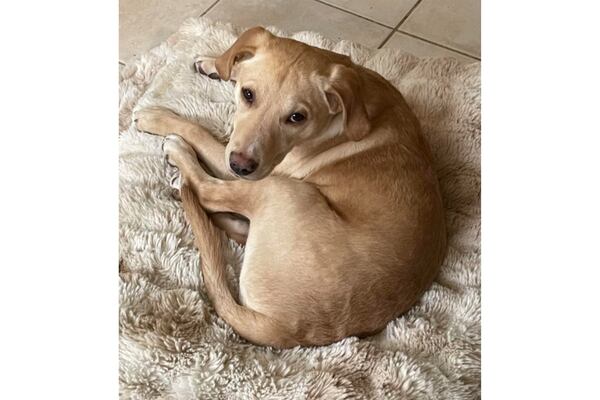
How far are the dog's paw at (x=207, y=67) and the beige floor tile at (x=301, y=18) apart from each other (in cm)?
68

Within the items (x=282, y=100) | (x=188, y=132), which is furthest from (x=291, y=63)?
(x=188, y=132)

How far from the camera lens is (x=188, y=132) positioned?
2.35m

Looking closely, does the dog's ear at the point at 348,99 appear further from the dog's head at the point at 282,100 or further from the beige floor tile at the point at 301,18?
the beige floor tile at the point at 301,18

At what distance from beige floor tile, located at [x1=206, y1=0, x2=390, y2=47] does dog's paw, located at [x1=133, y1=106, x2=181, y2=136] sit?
993mm

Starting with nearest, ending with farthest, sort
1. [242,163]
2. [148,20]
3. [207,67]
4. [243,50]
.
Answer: [242,163], [243,50], [207,67], [148,20]

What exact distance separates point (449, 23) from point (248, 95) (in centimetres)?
190

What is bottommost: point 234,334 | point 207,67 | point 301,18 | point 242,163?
point 234,334

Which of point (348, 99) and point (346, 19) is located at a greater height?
point (348, 99)

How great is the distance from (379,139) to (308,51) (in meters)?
0.37

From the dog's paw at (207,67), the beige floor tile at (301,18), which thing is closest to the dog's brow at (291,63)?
the dog's paw at (207,67)

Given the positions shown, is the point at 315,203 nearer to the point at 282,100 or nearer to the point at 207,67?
the point at 282,100

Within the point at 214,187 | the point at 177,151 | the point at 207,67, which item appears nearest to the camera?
the point at 214,187

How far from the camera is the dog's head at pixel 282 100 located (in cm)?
185

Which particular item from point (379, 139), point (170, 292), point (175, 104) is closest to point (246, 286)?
point (170, 292)
